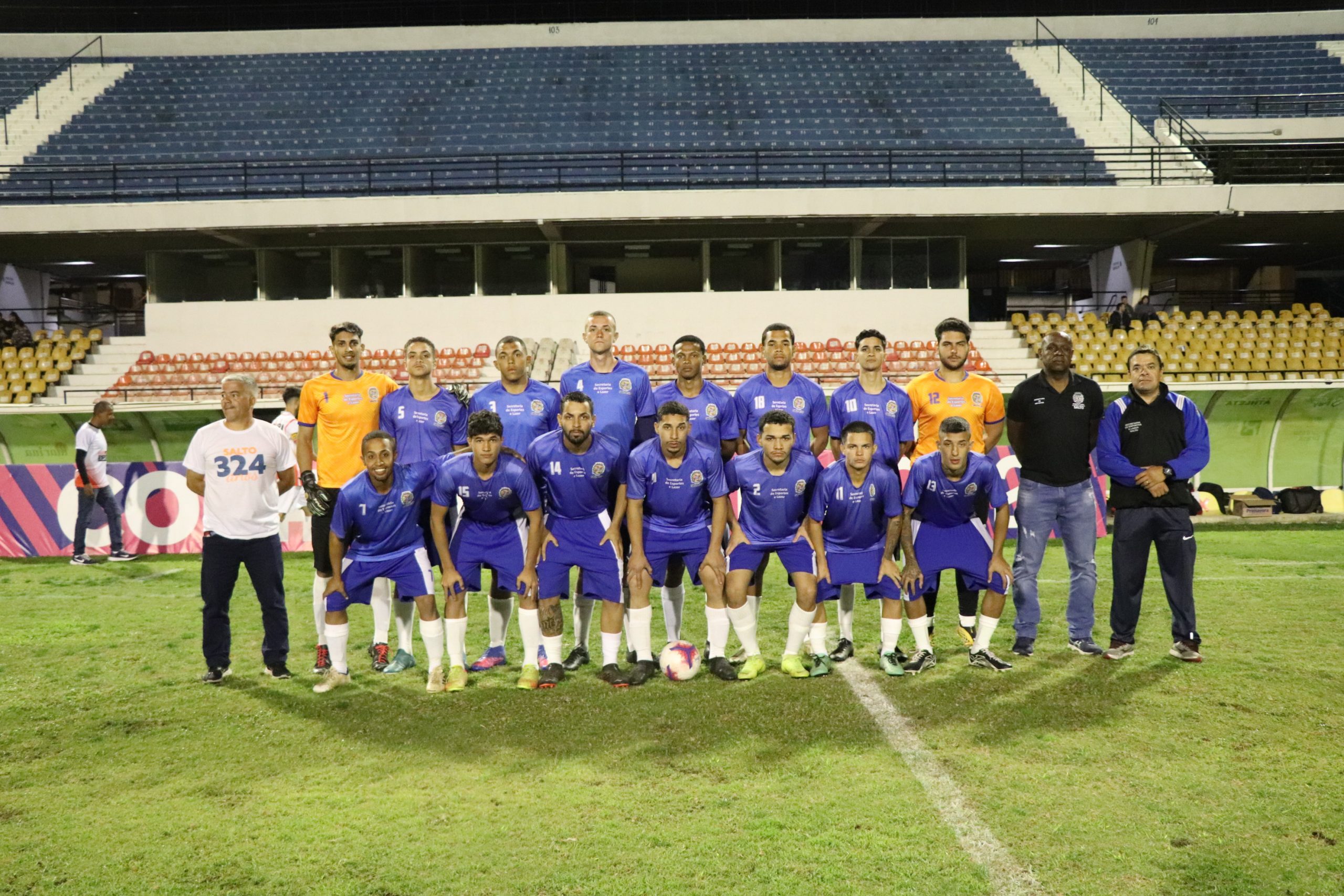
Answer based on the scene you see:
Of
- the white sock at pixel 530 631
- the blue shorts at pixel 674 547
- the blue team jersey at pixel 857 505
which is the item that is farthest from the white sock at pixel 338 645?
the blue team jersey at pixel 857 505

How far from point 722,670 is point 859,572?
1.17 m

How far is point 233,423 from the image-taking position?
Result: 7.14 m

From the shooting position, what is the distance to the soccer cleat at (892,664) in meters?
6.70

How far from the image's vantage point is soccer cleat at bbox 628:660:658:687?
6.60 m

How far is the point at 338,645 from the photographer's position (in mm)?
6801

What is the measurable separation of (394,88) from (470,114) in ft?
10.7

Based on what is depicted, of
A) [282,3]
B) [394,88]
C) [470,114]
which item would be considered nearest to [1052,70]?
[470,114]

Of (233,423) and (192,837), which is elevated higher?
(233,423)

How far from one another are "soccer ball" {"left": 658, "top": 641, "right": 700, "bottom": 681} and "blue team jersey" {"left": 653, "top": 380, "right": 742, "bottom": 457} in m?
1.48

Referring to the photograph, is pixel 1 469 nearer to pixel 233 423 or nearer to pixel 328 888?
pixel 233 423

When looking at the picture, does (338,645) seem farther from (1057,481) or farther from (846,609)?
(1057,481)

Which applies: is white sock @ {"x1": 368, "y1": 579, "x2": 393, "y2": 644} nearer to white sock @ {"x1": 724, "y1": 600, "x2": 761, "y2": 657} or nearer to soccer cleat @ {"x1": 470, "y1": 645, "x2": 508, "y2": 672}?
soccer cleat @ {"x1": 470, "y1": 645, "x2": 508, "y2": 672}

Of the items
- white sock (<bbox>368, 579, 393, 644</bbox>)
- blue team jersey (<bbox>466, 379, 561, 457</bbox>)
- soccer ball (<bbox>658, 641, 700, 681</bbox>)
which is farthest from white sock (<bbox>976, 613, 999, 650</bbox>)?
white sock (<bbox>368, 579, 393, 644</bbox>)

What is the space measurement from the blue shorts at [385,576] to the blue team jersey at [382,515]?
38 millimetres
